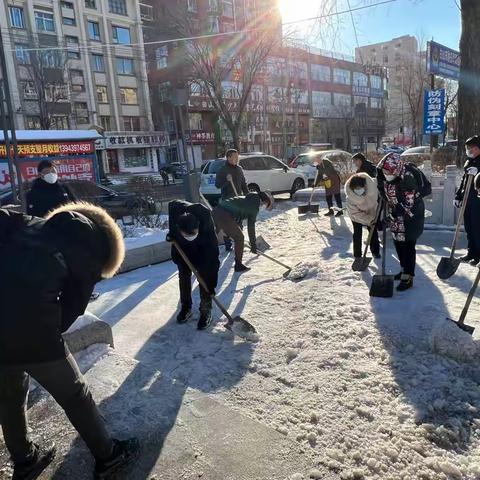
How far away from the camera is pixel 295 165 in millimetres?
16938

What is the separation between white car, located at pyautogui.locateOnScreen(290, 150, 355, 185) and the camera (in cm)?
1486

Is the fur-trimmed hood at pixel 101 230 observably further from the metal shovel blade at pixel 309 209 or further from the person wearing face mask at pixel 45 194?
the metal shovel blade at pixel 309 209

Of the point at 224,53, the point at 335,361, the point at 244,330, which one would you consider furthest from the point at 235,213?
the point at 224,53

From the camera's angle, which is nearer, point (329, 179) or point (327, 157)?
point (329, 179)

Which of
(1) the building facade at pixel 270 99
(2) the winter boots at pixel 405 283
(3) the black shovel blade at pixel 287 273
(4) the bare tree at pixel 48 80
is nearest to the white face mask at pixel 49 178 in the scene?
(3) the black shovel blade at pixel 287 273

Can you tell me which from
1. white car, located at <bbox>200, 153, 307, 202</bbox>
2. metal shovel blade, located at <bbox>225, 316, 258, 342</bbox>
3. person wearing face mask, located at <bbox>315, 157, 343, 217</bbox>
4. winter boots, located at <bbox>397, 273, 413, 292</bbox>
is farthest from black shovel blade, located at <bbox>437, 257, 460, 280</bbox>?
white car, located at <bbox>200, 153, 307, 202</bbox>

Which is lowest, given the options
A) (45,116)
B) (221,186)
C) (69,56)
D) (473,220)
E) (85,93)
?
(473,220)

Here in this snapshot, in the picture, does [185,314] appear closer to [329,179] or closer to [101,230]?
[101,230]

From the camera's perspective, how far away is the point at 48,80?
32.9 m

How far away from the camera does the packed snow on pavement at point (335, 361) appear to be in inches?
93.2

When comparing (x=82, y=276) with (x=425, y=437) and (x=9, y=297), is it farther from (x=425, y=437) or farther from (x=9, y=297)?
(x=425, y=437)

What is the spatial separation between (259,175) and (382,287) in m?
9.63

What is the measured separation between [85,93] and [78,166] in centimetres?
2958

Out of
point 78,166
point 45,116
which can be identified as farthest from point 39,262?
point 45,116
